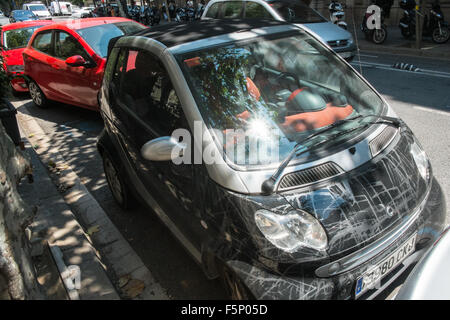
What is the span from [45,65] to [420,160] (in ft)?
22.2

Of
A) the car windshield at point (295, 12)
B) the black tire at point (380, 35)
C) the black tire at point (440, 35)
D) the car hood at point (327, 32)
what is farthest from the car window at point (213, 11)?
the black tire at point (440, 35)

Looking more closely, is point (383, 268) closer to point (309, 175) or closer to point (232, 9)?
point (309, 175)

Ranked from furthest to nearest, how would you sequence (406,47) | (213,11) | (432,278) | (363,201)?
(406,47)
(213,11)
(363,201)
(432,278)

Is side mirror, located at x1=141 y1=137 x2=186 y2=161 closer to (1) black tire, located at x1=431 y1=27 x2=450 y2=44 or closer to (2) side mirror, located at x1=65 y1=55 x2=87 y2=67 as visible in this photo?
(2) side mirror, located at x1=65 y1=55 x2=87 y2=67

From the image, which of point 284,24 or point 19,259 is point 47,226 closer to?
point 19,259

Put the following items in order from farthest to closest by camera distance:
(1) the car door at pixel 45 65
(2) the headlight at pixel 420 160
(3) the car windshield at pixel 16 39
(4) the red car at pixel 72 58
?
(3) the car windshield at pixel 16 39
(1) the car door at pixel 45 65
(4) the red car at pixel 72 58
(2) the headlight at pixel 420 160

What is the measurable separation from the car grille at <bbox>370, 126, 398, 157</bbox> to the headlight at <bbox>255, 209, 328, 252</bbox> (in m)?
0.67

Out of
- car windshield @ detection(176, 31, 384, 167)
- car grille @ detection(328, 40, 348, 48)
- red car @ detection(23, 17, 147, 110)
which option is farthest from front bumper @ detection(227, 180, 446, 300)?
car grille @ detection(328, 40, 348, 48)

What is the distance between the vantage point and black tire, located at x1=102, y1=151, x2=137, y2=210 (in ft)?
11.8

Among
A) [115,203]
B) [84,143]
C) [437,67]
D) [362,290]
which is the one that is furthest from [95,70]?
[437,67]

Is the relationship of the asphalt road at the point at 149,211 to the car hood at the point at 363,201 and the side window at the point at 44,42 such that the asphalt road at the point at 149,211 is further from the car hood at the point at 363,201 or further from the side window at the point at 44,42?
the side window at the point at 44,42

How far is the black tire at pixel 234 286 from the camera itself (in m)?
1.97

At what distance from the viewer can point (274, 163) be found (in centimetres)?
219

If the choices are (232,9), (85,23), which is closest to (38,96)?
(85,23)
